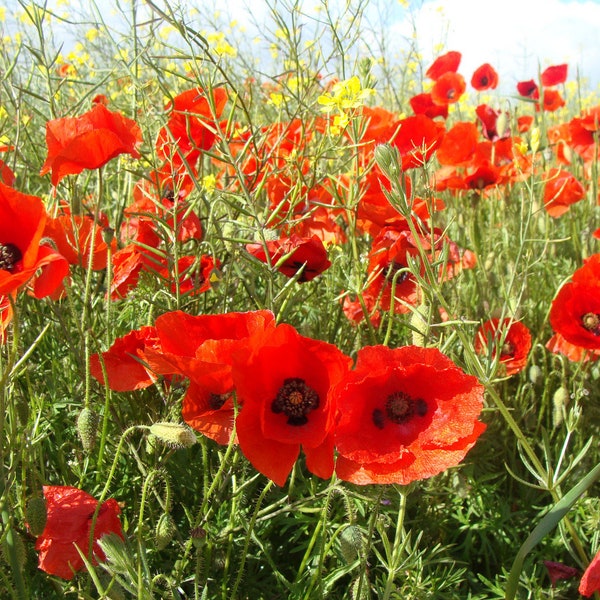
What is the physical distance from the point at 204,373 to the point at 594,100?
34.8ft

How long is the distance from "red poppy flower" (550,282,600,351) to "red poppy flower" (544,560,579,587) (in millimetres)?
566

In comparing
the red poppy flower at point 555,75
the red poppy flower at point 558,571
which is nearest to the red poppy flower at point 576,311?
the red poppy flower at point 558,571

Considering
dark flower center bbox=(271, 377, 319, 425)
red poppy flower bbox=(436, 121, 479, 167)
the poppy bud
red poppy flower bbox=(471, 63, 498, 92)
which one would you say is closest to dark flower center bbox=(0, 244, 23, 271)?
the poppy bud

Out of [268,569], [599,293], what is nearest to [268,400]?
[268,569]

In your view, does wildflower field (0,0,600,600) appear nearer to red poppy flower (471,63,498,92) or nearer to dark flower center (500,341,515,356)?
dark flower center (500,341,515,356)

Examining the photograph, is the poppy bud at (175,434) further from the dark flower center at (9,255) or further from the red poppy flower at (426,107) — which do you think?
the red poppy flower at (426,107)

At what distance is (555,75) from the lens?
4.60 m

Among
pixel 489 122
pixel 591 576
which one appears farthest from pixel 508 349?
pixel 489 122

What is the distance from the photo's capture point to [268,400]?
3.92 ft

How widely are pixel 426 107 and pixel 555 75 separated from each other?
1.89m

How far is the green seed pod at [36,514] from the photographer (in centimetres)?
120

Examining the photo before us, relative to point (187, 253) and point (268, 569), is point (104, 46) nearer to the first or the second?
point (187, 253)

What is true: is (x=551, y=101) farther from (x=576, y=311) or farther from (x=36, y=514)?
(x=36, y=514)

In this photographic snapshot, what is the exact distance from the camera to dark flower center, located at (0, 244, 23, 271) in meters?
1.26
